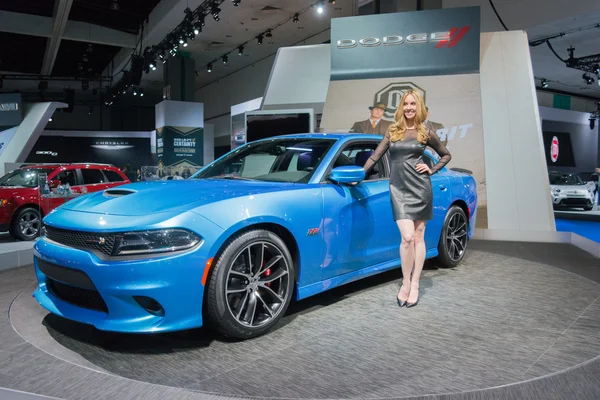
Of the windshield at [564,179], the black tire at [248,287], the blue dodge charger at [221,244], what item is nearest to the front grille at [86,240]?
the blue dodge charger at [221,244]

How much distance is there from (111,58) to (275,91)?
14.1m

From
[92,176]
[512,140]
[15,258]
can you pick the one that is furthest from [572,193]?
[15,258]

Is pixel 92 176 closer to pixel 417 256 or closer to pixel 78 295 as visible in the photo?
pixel 78 295

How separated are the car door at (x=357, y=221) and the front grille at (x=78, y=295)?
145cm

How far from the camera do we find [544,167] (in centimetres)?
687

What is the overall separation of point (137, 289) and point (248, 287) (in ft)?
2.18

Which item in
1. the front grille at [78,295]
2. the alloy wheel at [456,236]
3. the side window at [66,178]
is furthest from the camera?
the side window at [66,178]

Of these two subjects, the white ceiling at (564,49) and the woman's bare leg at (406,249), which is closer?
the woman's bare leg at (406,249)

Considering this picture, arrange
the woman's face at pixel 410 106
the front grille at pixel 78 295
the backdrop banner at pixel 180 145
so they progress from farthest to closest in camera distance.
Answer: the backdrop banner at pixel 180 145, the woman's face at pixel 410 106, the front grille at pixel 78 295

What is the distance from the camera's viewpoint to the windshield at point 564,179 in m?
12.5

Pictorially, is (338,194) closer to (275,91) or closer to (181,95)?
(275,91)

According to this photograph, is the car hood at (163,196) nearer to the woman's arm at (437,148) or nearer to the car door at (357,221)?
the car door at (357,221)

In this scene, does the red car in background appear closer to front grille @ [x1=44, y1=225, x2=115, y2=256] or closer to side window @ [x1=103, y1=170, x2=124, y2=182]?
side window @ [x1=103, y1=170, x2=124, y2=182]

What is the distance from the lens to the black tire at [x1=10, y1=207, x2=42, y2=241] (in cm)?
721
